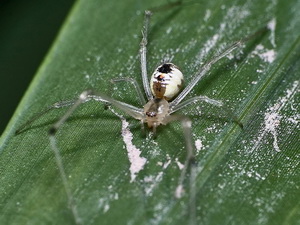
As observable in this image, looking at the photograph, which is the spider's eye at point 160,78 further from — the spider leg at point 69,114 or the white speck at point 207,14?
the white speck at point 207,14

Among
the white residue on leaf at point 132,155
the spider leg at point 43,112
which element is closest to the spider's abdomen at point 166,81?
the white residue on leaf at point 132,155

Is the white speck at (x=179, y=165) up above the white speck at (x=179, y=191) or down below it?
above

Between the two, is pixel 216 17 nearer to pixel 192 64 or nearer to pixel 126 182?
pixel 192 64

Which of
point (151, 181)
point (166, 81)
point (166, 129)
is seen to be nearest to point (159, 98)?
point (166, 81)

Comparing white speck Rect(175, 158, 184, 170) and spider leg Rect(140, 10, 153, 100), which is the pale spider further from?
white speck Rect(175, 158, 184, 170)

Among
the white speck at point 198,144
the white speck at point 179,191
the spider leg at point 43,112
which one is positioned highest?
the spider leg at point 43,112

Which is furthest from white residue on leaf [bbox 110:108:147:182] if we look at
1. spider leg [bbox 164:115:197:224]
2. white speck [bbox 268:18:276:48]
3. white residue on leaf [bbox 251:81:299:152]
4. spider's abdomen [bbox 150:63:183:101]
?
white speck [bbox 268:18:276:48]
